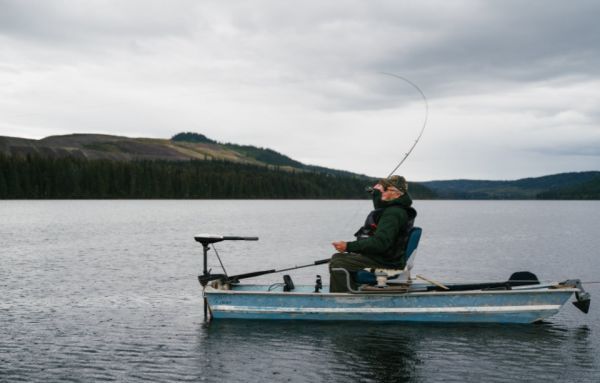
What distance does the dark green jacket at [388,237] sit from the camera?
48.2 ft

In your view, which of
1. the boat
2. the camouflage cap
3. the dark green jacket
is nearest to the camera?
the dark green jacket

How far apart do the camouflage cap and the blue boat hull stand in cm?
255

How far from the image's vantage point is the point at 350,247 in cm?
1491

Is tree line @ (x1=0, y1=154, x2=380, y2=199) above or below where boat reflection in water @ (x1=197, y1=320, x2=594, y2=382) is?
above

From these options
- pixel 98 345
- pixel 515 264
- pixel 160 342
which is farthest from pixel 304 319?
pixel 515 264

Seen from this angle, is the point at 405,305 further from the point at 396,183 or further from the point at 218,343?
the point at 218,343

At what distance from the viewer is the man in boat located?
14734mm

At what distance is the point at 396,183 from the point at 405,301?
2851 mm

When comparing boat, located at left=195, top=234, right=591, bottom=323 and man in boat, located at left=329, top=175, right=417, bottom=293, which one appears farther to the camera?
boat, located at left=195, top=234, right=591, bottom=323

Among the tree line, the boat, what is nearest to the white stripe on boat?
the boat

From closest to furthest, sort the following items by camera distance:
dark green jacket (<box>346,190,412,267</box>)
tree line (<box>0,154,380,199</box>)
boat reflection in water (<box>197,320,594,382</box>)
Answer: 1. boat reflection in water (<box>197,320,594,382</box>)
2. dark green jacket (<box>346,190,412,267</box>)
3. tree line (<box>0,154,380,199</box>)

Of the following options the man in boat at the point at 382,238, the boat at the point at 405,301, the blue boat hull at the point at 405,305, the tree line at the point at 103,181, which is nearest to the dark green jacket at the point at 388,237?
the man in boat at the point at 382,238

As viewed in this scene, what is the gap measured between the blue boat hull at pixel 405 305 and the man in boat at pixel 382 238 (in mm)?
541

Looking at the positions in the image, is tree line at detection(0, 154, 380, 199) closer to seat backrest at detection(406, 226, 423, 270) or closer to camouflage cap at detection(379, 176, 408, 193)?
camouflage cap at detection(379, 176, 408, 193)
